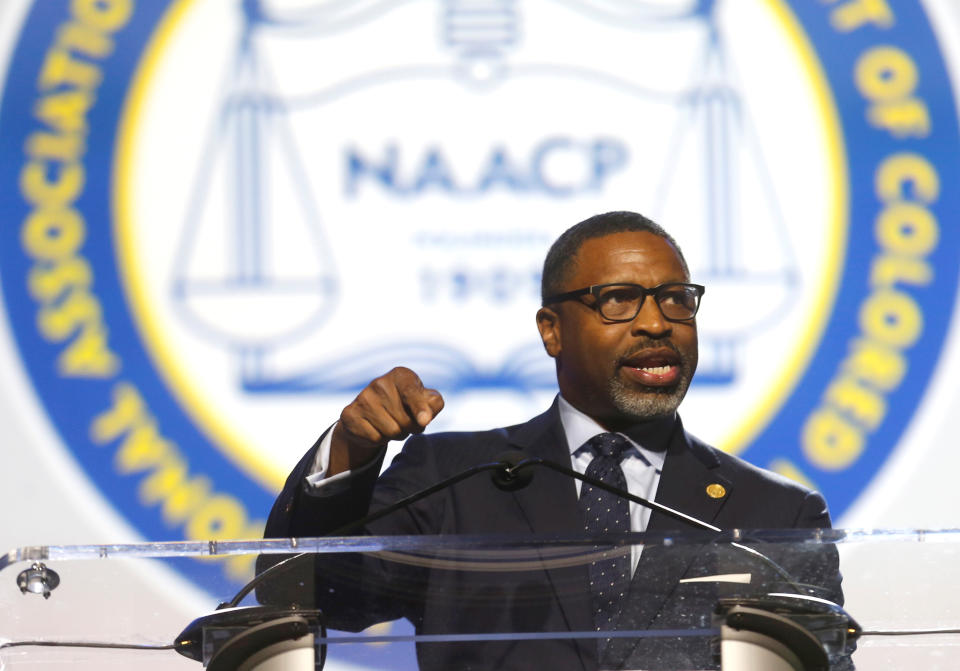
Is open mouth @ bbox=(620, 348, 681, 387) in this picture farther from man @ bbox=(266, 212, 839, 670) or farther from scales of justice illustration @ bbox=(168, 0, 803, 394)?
scales of justice illustration @ bbox=(168, 0, 803, 394)

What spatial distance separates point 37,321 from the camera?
124 inches

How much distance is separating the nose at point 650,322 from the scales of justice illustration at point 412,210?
896 mm

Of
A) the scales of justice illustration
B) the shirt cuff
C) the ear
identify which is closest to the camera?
the shirt cuff

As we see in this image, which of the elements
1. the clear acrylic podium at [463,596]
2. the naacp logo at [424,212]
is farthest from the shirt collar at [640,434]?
Answer: the clear acrylic podium at [463,596]

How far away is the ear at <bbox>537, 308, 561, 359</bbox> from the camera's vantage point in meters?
2.42

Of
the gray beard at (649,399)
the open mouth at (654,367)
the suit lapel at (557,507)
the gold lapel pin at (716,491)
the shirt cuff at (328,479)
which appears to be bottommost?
the gold lapel pin at (716,491)

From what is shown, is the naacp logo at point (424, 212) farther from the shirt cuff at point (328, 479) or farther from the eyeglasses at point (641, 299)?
the shirt cuff at point (328, 479)

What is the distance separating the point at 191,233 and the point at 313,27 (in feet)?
2.15

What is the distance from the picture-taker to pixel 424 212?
3141 millimetres

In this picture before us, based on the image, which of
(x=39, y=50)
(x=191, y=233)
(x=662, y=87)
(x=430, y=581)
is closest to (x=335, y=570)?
(x=430, y=581)

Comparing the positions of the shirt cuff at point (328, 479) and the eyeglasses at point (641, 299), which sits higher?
the eyeglasses at point (641, 299)

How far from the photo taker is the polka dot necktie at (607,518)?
129cm

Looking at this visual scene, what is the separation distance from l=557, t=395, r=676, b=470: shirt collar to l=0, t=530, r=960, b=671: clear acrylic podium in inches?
36.3

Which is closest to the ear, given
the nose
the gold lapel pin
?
the nose
